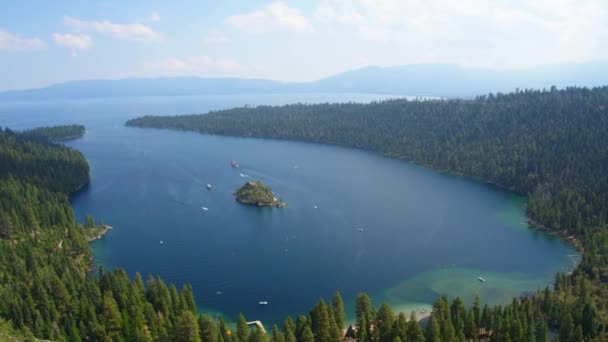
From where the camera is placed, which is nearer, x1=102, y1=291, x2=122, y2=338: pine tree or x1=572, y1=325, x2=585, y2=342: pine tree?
x1=572, y1=325, x2=585, y2=342: pine tree

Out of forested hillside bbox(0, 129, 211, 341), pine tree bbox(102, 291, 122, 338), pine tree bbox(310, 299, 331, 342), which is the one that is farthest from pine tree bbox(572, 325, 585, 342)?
pine tree bbox(102, 291, 122, 338)

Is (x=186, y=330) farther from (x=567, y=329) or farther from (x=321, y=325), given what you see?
(x=567, y=329)

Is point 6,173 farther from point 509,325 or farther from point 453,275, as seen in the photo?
point 509,325

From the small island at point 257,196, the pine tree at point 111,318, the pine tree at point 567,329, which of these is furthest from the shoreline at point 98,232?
the pine tree at point 567,329

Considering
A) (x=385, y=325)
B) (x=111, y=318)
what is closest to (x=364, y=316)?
(x=385, y=325)

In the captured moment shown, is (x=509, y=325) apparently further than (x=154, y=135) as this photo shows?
No

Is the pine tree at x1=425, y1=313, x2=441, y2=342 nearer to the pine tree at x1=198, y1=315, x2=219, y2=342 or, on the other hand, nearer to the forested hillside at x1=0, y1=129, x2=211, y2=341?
the pine tree at x1=198, y1=315, x2=219, y2=342

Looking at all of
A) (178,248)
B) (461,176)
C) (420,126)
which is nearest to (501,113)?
(420,126)
